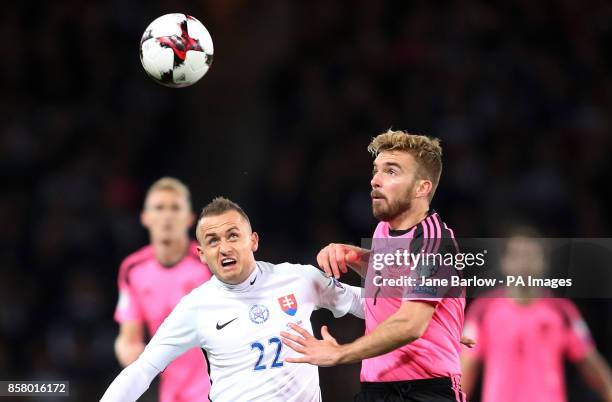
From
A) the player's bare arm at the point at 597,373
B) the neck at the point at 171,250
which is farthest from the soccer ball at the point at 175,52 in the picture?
the player's bare arm at the point at 597,373

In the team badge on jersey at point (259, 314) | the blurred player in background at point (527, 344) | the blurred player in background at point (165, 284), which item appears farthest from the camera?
the blurred player in background at point (527, 344)

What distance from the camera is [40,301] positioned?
365 inches

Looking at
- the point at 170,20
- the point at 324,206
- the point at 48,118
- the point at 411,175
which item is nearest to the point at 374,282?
the point at 411,175

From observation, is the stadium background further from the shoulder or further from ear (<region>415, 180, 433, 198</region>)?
ear (<region>415, 180, 433, 198</region>)

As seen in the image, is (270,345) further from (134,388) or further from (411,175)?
(411,175)

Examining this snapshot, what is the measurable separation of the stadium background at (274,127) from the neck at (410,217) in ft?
13.3

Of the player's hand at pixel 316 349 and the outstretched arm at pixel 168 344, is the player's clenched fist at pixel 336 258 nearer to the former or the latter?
the player's hand at pixel 316 349

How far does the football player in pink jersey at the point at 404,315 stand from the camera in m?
4.09

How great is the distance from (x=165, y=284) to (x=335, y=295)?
1992 mm

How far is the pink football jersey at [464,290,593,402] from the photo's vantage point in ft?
22.1

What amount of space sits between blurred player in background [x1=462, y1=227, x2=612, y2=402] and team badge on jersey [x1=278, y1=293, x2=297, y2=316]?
92.2 inches

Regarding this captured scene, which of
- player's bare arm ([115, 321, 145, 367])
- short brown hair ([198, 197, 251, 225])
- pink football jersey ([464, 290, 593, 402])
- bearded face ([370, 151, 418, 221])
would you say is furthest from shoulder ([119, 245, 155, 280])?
bearded face ([370, 151, 418, 221])

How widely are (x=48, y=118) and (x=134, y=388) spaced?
704 cm

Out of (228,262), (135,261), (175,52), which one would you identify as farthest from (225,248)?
(135,261)
